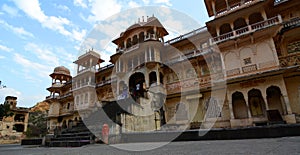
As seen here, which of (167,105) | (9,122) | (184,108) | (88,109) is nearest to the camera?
(184,108)

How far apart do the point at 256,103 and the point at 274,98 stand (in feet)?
4.03

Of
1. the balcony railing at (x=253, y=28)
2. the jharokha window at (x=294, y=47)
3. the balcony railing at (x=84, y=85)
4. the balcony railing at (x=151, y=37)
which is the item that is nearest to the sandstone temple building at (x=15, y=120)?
the balcony railing at (x=84, y=85)

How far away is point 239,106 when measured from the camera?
13.8 meters

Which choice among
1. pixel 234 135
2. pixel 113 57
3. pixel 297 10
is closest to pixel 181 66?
pixel 113 57

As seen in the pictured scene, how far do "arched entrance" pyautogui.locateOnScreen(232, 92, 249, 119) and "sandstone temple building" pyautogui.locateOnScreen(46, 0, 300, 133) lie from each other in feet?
0.23

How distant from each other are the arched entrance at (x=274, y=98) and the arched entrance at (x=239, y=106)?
5.49ft

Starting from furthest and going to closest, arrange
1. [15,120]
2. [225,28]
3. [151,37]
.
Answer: [15,120] → [151,37] → [225,28]

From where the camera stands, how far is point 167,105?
16.9 m

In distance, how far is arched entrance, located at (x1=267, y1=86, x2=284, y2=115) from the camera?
12.4 metres

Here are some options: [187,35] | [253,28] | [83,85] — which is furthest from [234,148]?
[83,85]

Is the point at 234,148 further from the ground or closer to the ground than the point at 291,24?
closer to the ground

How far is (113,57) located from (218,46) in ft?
39.7

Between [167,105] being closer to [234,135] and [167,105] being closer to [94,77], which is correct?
[234,135]

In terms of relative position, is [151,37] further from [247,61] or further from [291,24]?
[291,24]
